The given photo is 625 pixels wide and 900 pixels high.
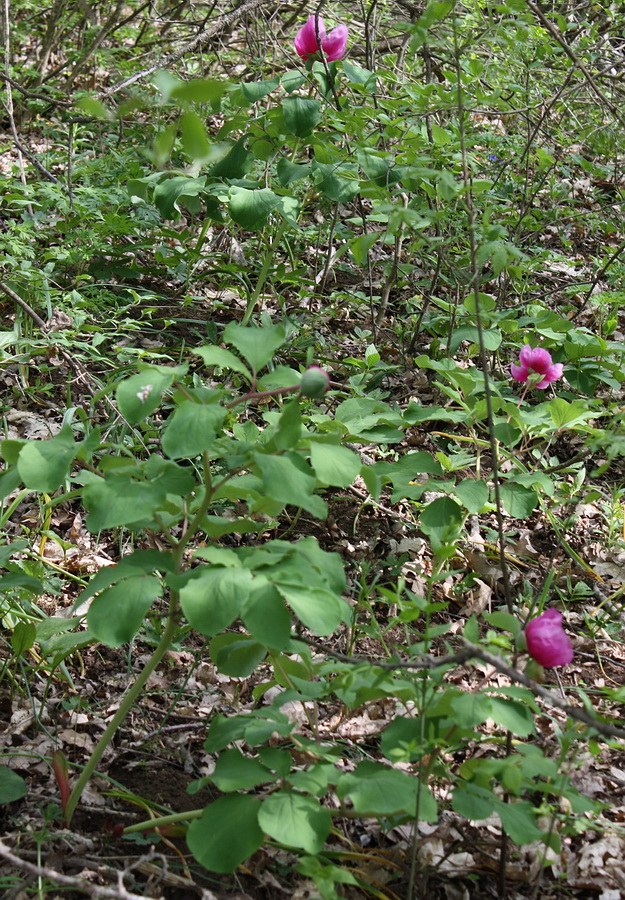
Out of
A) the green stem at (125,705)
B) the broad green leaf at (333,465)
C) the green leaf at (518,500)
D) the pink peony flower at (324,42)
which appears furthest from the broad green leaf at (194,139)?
the pink peony flower at (324,42)

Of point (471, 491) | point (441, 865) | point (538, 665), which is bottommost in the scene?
point (441, 865)

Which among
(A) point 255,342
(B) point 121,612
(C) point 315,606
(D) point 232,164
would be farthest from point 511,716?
(D) point 232,164

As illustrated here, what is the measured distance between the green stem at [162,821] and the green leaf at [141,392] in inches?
28.1

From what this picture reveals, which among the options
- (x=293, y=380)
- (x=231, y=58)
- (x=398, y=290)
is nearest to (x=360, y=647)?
(x=293, y=380)

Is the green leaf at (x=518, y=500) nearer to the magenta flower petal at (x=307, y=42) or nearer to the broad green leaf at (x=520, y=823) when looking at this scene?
the broad green leaf at (x=520, y=823)

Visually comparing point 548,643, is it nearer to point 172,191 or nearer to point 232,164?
point 172,191

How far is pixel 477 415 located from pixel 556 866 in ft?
3.47

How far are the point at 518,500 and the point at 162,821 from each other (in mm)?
1169

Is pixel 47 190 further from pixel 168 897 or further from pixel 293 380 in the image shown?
pixel 168 897

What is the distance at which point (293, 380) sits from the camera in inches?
56.4

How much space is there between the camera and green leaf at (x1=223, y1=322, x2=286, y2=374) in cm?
143

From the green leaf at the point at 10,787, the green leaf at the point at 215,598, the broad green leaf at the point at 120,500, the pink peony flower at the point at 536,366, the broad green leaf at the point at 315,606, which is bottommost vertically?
the green leaf at the point at 10,787

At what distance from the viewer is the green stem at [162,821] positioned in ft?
4.72

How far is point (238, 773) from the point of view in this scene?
4.41 ft
